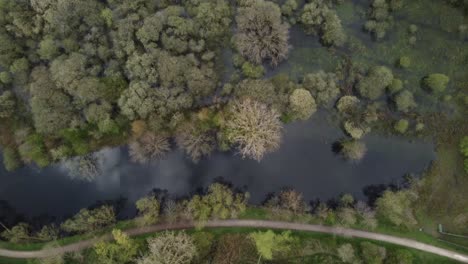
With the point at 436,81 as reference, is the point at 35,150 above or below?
below

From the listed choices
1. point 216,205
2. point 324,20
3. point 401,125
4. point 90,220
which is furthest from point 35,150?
point 401,125

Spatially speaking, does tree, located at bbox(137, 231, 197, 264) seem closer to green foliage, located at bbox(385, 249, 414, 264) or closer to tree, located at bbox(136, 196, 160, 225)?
tree, located at bbox(136, 196, 160, 225)

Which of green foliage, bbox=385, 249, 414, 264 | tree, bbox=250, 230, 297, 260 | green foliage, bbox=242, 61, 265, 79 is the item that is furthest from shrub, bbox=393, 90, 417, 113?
tree, bbox=250, 230, 297, 260

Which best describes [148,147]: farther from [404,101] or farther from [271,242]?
[404,101]

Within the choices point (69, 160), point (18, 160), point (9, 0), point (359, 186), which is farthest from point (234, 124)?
point (9, 0)

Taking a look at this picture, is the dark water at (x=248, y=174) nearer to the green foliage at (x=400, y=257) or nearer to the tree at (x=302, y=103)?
the tree at (x=302, y=103)

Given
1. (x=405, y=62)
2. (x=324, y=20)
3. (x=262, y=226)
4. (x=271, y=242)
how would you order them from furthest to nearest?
1. (x=324, y=20)
2. (x=405, y=62)
3. (x=262, y=226)
4. (x=271, y=242)

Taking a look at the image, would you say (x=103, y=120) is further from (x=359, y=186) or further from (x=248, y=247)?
(x=359, y=186)
